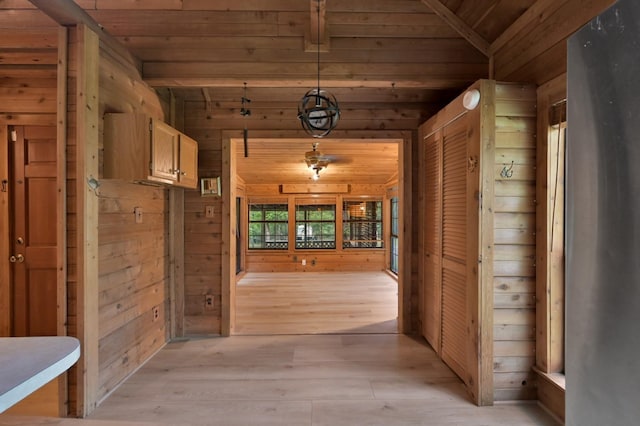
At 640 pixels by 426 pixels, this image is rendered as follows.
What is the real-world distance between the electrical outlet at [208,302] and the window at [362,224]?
429 centimetres

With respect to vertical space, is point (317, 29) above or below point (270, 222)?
above

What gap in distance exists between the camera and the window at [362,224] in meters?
7.12

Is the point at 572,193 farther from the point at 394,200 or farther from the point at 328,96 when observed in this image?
the point at 394,200

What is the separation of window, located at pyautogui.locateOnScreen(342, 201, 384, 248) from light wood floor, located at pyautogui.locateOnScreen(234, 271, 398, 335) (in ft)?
2.85

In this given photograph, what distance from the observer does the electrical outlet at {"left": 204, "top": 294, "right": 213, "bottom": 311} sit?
3157mm

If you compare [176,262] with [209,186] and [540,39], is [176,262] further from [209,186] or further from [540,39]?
[540,39]

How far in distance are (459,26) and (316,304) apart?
3549mm

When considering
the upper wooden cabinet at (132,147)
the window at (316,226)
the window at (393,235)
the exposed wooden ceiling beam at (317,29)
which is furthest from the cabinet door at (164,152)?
the window at (393,235)

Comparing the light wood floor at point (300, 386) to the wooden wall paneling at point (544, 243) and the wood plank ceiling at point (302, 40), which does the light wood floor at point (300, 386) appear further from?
the wood plank ceiling at point (302, 40)

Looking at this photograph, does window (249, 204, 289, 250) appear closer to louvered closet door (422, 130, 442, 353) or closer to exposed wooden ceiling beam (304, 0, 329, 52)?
louvered closet door (422, 130, 442, 353)

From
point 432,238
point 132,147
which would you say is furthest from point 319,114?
point 432,238

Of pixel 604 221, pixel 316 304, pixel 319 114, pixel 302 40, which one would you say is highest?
pixel 302 40

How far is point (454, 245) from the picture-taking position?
2416 millimetres

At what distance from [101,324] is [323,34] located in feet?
8.72
